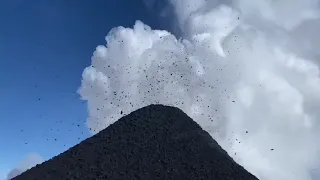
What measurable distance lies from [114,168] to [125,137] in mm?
8539

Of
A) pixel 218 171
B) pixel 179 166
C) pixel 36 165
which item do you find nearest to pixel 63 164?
pixel 36 165

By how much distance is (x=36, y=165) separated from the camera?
215ft

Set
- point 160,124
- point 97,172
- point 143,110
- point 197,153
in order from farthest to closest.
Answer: point 143,110
point 160,124
point 197,153
point 97,172

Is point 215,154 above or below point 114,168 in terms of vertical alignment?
above

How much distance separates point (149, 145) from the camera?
217ft

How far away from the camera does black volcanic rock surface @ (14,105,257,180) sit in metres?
60.0

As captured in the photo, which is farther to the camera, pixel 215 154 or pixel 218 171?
pixel 215 154

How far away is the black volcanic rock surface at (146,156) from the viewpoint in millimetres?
60031

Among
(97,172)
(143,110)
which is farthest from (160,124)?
(97,172)

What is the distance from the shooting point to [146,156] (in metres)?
63.5

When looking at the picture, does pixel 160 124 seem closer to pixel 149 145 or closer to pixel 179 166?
pixel 149 145

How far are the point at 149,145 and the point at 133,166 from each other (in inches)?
231

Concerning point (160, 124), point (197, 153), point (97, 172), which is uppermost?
point (160, 124)

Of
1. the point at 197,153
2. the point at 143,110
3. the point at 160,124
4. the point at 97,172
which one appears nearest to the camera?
the point at 97,172
